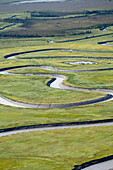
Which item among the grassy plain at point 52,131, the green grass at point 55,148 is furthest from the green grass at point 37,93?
the green grass at point 55,148

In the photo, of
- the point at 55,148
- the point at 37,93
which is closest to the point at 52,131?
the point at 55,148

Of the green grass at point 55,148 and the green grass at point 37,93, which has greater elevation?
the green grass at point 55,148

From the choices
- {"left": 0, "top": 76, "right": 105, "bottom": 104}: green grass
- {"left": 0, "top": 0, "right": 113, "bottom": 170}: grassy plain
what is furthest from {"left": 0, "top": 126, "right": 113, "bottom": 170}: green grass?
{"left": 0, "top": 76, "right": 105, "bottom": 104}: green grass

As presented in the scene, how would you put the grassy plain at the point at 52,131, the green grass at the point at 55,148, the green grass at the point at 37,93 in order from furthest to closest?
the green grass at the point at 37,93 → the grassy plain at the point at 52,131 → the green grass at the point at 55,148

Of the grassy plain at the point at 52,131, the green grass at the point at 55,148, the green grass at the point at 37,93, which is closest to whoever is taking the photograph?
the green grass at the point at 55,148

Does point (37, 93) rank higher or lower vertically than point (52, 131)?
lower

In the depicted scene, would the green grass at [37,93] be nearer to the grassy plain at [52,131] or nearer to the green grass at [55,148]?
the grassy plain at [52,131]

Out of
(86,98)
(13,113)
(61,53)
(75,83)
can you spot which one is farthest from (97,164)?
(61,53)

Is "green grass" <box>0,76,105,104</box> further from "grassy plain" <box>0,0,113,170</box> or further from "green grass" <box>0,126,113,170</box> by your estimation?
"green grass" <box>0,126,113,170</box>

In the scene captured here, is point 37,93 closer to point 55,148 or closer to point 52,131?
point 52,131
